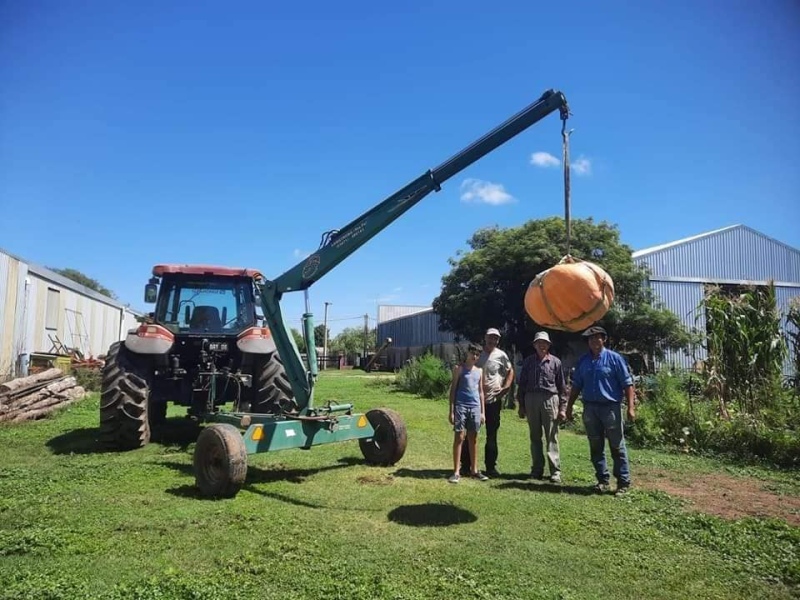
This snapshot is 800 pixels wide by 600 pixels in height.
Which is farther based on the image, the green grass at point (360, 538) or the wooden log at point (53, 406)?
the wooden log at point (53, 406)

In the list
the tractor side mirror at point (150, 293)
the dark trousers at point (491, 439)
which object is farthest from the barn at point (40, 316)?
the dark trousers at point (491, 439)

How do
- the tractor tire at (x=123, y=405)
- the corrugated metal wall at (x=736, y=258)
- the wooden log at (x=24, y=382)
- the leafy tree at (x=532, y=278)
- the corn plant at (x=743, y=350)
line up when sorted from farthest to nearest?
1. the corrugated metal wall at (x=736, y=258)
2. the leafy tree at (x=532, y=278)
3. the wooden log at (x=24, y=382)
4. the corn plant at (x=743, y=350)
5. the tractor tire at (x=123, y=405)

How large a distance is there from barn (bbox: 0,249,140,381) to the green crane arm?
11.6 m

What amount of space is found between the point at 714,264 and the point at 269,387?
23.8 m

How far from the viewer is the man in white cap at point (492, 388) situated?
7508 millimetres

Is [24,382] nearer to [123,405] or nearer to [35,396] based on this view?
[35,396]

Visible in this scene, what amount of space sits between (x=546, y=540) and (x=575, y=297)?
2076 millimetres

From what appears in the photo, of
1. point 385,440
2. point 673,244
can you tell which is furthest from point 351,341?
point 385,440

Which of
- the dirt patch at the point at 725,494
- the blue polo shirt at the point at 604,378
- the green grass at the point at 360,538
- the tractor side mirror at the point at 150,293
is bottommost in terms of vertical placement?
the dirt patch at the point at 725,494

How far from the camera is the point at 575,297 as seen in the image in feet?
16.7

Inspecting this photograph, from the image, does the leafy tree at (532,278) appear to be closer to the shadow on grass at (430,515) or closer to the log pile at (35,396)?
the log pile at (35,396)

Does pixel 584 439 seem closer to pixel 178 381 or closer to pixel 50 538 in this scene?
pixel 178 381

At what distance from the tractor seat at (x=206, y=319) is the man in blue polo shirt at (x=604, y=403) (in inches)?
222

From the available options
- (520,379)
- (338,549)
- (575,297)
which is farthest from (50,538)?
(520,379)
